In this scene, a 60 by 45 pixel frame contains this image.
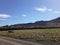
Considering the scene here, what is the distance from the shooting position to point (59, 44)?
2178cm

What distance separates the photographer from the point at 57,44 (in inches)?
859

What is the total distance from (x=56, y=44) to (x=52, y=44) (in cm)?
50

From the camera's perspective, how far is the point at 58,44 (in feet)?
71.4

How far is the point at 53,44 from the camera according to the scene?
853 inches

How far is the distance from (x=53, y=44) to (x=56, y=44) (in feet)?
1.28

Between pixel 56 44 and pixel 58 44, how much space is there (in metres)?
0.24

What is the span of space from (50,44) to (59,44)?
1.12 metres

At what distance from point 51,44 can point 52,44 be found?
5.1 inches

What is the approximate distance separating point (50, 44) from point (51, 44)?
0.41ft

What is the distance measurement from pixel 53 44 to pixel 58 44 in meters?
0.63

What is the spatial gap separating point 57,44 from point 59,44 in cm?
24

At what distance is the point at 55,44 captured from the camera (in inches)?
856

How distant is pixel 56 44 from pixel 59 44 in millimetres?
368
